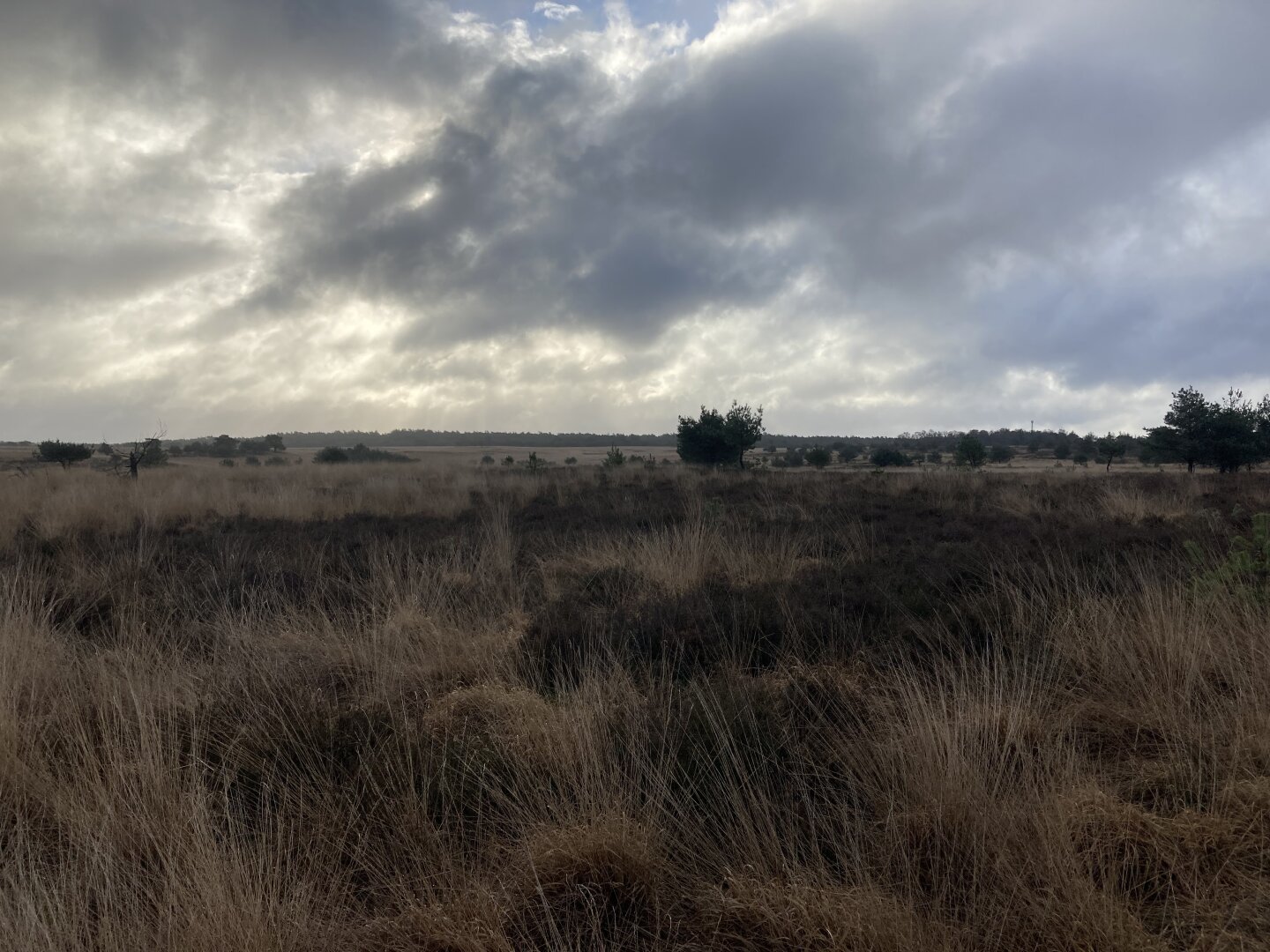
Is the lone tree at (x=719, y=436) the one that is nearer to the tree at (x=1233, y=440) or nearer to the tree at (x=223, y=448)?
the tree at (x=1233, y=440)

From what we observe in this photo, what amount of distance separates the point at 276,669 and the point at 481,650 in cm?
139

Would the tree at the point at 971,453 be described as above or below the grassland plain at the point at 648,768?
above

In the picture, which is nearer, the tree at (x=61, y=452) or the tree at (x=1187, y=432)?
the tree at (x=1187, y=432)

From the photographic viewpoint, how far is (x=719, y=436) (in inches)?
1512

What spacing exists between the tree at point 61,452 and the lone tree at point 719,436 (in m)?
37.2

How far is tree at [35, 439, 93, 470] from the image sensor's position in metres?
40.6

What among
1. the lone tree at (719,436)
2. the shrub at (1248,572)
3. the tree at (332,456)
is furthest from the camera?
the tree at (332,456)

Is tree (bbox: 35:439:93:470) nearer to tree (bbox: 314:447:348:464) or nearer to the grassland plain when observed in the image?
tree (bbox: 314:447:348:464)

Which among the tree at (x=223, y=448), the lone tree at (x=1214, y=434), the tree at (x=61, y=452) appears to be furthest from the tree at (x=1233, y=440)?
the tree at (x=223, y=448)

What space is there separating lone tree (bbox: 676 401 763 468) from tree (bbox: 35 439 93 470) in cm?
3718

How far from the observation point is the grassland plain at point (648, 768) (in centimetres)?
229

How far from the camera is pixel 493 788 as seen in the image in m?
3.12

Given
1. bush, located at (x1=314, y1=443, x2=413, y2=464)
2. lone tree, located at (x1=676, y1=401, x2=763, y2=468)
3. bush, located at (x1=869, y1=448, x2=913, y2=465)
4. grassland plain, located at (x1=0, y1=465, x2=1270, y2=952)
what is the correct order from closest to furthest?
grassland plain, located at (x1=0, y1=465, x2=1270, y2=952), lone tree, located at (x1=676, y1=401, x2=763, y2=468), bush, located at (x1=314, y1=443, x2=413, y2=464), bush, located at (x1=869, y1=448, x2=913, y2=465)

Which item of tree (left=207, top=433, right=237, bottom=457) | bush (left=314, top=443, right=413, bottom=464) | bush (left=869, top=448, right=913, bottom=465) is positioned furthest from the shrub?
tree (left=207, top=433, right=237, bottom=457)
